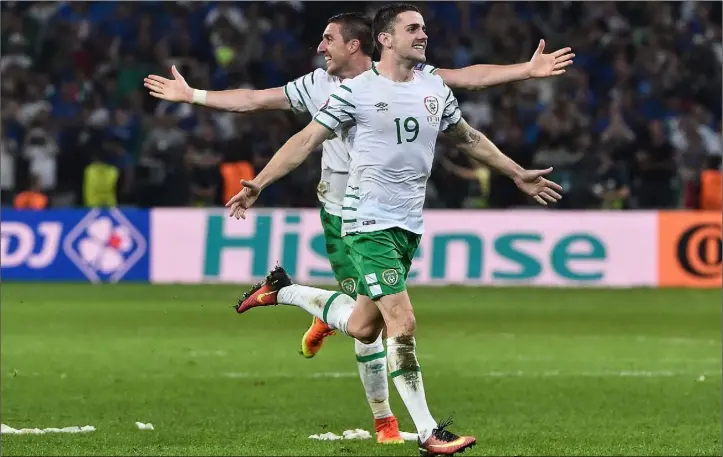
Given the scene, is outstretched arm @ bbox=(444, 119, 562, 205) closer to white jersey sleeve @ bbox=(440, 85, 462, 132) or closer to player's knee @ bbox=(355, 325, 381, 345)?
white jersey sleeve @ bbox=(440, 85, 462, 132)

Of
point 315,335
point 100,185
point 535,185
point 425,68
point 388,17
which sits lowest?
point 315,335

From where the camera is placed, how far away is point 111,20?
90.8ft

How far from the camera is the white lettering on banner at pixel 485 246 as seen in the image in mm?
22750

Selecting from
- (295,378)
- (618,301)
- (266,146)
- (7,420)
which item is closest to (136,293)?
(266,146)

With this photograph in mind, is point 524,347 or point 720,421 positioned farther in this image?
point 524,347

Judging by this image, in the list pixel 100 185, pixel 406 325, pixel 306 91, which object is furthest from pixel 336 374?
pixel 100 185

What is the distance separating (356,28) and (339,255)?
146 cm

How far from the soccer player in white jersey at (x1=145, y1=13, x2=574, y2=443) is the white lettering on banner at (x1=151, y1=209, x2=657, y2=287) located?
12.8 meters

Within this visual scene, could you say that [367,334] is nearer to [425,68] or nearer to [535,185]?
[535,185]

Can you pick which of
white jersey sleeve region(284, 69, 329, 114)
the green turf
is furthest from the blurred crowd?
white jersey sleeve region(284, 69, 329, 114)

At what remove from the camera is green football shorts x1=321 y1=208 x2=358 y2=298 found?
9.77 meters

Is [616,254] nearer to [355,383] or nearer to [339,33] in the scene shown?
[355,383]

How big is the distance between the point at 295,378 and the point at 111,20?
51.9 ft

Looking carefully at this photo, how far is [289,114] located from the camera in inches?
983
